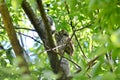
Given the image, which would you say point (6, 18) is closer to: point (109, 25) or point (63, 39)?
point (109, 25)

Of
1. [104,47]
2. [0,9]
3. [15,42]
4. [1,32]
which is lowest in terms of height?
[104,47]

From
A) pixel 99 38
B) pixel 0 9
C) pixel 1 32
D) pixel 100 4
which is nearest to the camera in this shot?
pixel 99 38

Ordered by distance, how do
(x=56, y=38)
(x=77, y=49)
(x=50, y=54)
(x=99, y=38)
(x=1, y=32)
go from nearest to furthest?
(x=99, y=38) < (x=50, y=54) < (x=56, y=38) < (x=77, y=49) < (x=1, y=32)

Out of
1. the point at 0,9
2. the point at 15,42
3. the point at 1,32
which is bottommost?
the point at 15,42

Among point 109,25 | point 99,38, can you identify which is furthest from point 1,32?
point 99,38

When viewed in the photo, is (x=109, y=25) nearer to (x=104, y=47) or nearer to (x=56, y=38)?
(x=104, y=47)

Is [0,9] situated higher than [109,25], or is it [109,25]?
[0,9]

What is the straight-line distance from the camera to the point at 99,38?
61 cm

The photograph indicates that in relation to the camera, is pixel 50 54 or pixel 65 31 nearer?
pixel 50 54

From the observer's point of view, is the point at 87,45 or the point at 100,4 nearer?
the point at 100,4

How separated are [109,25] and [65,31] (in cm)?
165

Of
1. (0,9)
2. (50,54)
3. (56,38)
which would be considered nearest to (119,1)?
(0,9)

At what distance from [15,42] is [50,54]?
0.77 metres

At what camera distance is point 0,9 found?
1106mm
